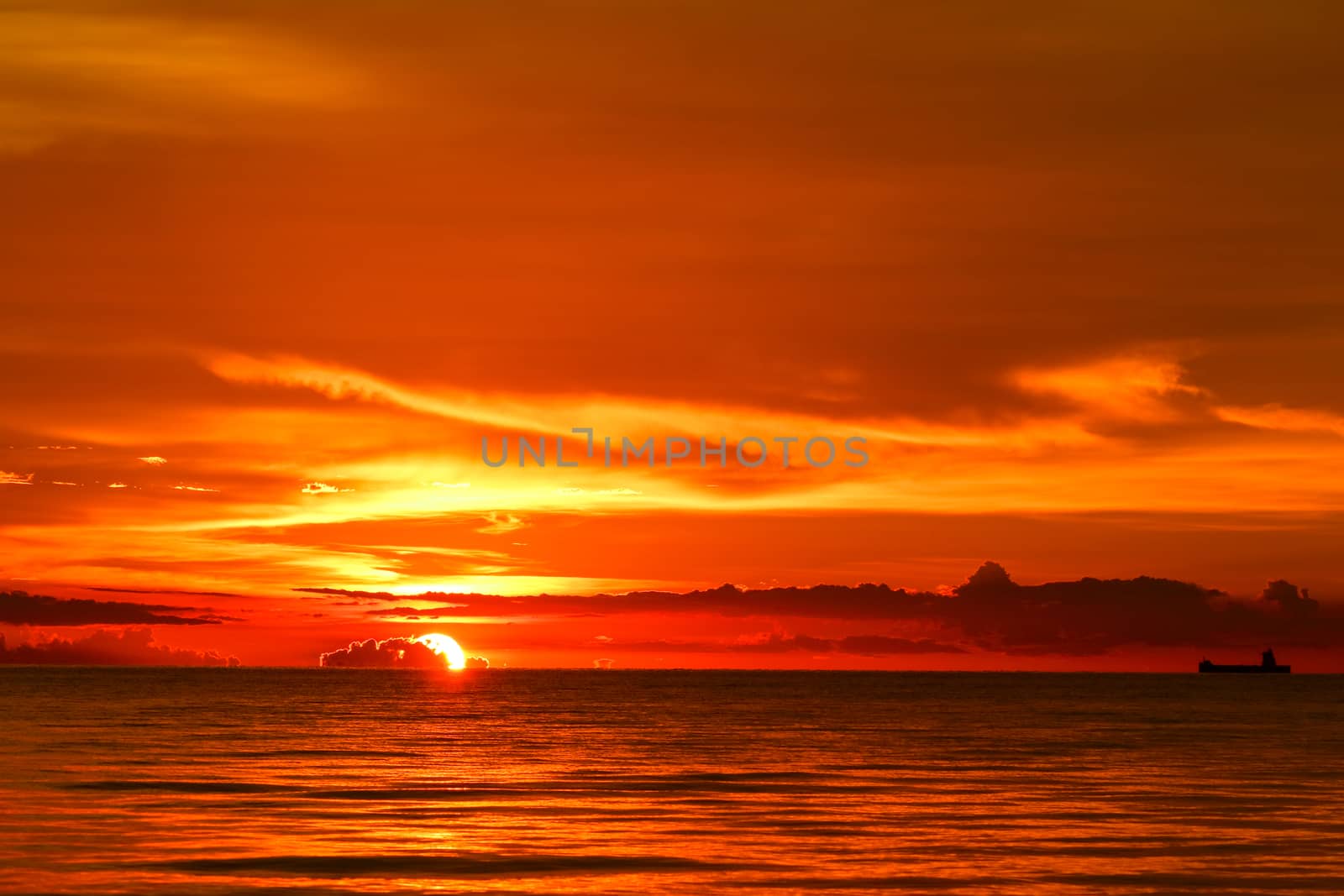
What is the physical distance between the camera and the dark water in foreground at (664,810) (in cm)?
3194

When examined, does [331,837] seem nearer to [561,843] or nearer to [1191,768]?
[561,843]

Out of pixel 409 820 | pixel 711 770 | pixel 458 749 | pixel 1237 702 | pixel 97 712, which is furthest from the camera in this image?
pixel 1237 702

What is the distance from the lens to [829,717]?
116 m

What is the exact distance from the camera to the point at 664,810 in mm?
44469

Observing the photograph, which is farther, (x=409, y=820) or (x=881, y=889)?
(x=409, y=820)

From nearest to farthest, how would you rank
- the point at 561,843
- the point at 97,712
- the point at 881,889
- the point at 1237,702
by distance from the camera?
the point at 881,889, the point at 561,843, the point at 97,712, the point at 1237,702

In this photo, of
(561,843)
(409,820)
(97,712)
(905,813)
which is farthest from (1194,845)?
(97,712)

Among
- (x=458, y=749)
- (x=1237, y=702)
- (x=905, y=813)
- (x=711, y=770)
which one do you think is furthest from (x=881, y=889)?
(x=1237, y=702)

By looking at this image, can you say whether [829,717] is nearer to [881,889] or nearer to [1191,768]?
[1191,768]

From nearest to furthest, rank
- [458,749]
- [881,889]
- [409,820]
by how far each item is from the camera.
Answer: [881,889], [409,820], [458,749]

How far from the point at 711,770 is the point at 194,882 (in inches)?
1256

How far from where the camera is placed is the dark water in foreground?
31938 millimetres

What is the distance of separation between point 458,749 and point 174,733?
21.5 metres

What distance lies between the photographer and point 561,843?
3666 centimetres
